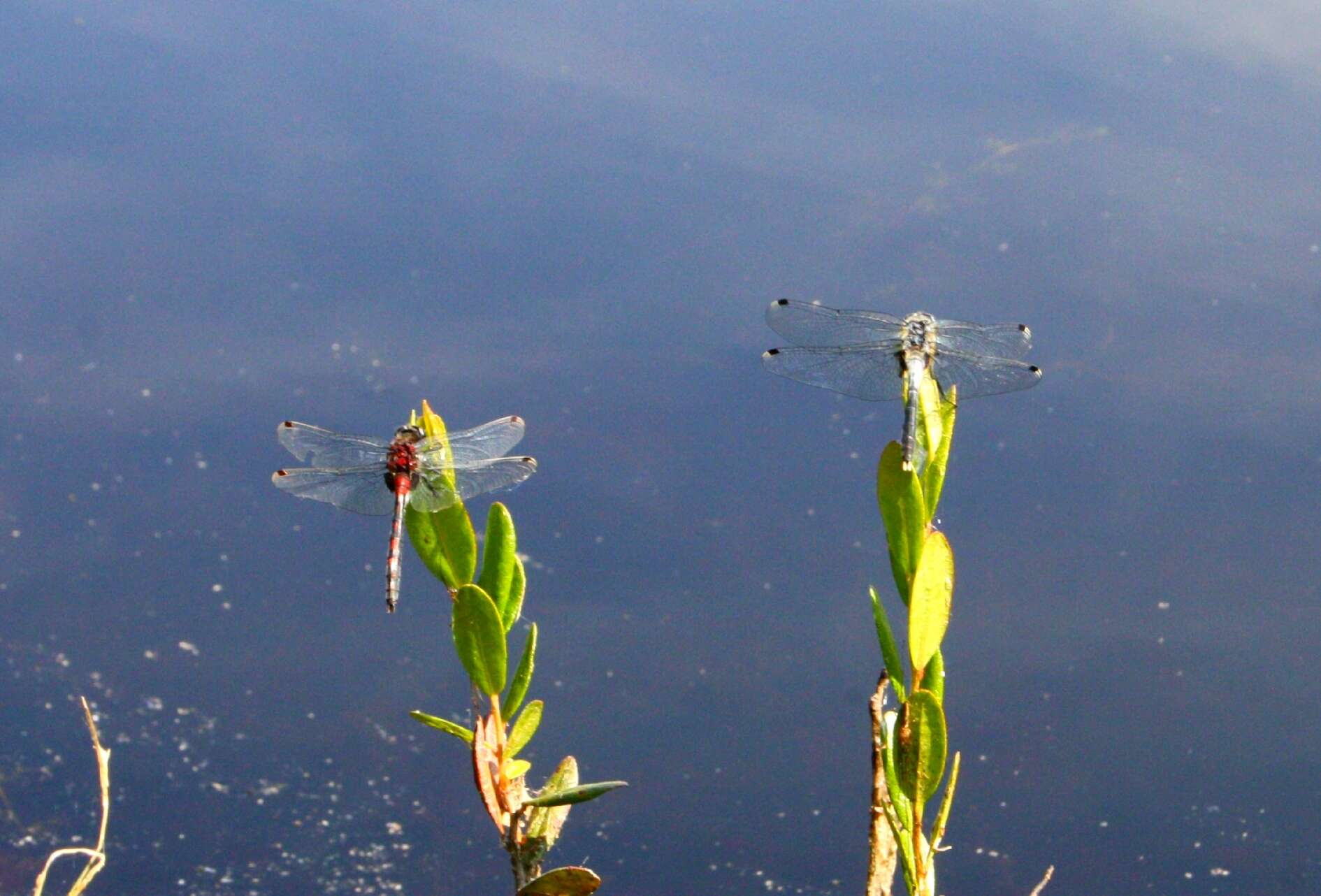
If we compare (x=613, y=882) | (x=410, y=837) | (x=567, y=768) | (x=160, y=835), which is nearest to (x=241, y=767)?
(x=160, y=835)

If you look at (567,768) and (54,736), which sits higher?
(54,736)

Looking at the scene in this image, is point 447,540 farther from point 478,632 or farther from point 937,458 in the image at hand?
point 937,458

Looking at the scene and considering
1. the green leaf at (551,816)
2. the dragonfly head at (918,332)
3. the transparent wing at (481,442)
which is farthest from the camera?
the transparent wing at (481,442)

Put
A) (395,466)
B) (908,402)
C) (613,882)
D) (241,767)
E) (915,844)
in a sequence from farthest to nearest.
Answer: (241,767) < (613,882) < (395,466) < (908,402) < (915,844)

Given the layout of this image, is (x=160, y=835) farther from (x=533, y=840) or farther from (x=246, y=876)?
(x=533, y=840)

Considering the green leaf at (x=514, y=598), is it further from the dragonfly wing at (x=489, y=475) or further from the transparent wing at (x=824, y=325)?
the transparent wing at (x=824, y=325)

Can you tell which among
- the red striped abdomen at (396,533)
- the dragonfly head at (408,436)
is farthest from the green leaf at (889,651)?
the dragonfly head at (408,436)

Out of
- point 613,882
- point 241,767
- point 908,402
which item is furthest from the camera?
point 241,767
